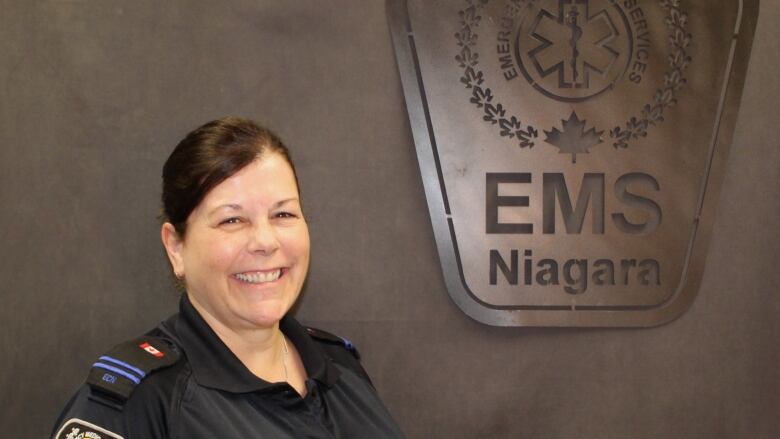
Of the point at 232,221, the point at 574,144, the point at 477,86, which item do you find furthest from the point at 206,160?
the point at 574,144

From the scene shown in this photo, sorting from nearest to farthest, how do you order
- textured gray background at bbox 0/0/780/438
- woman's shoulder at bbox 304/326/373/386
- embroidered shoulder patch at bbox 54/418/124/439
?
embroidered shoulder patch at bbox 54/418/124/439, woman's shoulder at bbox 304/326/373/386, textured gray background at bbox 0/0/780/438

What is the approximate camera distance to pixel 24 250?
6.07 ft


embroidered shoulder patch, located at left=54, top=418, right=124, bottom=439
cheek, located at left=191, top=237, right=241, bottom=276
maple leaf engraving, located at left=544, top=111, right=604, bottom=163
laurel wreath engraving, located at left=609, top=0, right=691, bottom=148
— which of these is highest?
laurel wreath engraving, located at left=609, top=0, right=691, bottom=148

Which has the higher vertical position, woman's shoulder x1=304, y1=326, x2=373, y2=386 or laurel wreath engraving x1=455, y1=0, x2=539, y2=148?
laurel wreath engraving x1=455, y1=0, x2=539, y2=148

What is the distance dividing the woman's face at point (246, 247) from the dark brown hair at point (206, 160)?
0.04ft

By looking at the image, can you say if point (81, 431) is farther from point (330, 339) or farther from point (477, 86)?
point (477, 86)

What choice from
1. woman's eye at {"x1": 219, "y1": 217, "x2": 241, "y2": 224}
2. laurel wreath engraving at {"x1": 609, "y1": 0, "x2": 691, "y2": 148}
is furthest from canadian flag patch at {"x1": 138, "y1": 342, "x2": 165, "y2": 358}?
laurel wreath engraving at {"x1": 609, "y1": 0, "x2": 691, "y2": 148}

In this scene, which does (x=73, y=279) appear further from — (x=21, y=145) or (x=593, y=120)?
(x=593, y=120)

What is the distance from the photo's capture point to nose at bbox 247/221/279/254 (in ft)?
4.32

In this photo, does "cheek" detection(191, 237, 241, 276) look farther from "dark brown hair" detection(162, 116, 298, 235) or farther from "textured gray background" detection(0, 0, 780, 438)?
"textured gray background" detection(0, 0, 780, 438)

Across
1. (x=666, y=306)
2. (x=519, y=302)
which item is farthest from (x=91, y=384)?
(x=666, y=306)

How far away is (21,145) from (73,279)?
1.08 feet

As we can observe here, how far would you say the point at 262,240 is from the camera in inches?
51.9

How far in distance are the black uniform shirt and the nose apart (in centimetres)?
16
